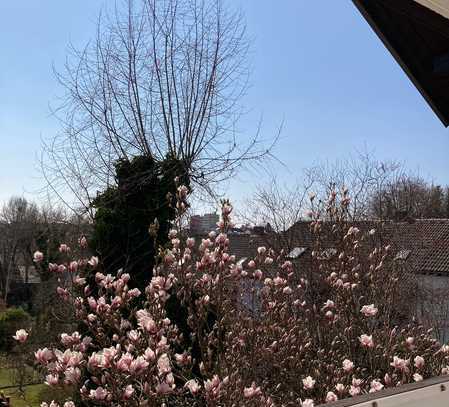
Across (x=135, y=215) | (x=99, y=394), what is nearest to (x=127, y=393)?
(x=99, y=394)

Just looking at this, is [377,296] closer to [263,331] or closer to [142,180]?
[263,331]

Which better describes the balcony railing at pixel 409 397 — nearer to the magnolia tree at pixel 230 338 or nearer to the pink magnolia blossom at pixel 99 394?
the magnolia tree at pixel 230 338

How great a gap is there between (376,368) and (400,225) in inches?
311

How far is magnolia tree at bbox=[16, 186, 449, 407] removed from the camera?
7.66 ft

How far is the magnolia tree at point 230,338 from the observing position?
2334 mm

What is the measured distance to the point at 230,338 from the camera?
132 inches

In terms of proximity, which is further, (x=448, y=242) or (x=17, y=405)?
(x=448, y=242)

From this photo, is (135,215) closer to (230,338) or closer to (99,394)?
(230,338)

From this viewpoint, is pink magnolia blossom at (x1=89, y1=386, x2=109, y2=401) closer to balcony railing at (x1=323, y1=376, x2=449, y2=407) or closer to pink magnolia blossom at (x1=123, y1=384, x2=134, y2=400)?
pink magnolia blossom at (x1=123, y1=384, x2=134, y2=400)

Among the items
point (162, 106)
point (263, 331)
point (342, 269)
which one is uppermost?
point (162, 106)

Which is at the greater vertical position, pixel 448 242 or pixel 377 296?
pixel 448 242

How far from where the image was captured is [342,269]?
4.30 metres

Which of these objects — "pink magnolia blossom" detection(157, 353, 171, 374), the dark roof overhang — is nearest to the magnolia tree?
"pink magnolia blossom" detection(157, 353, 171, 374)

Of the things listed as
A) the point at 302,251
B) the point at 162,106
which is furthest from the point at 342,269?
the point at 302,251
